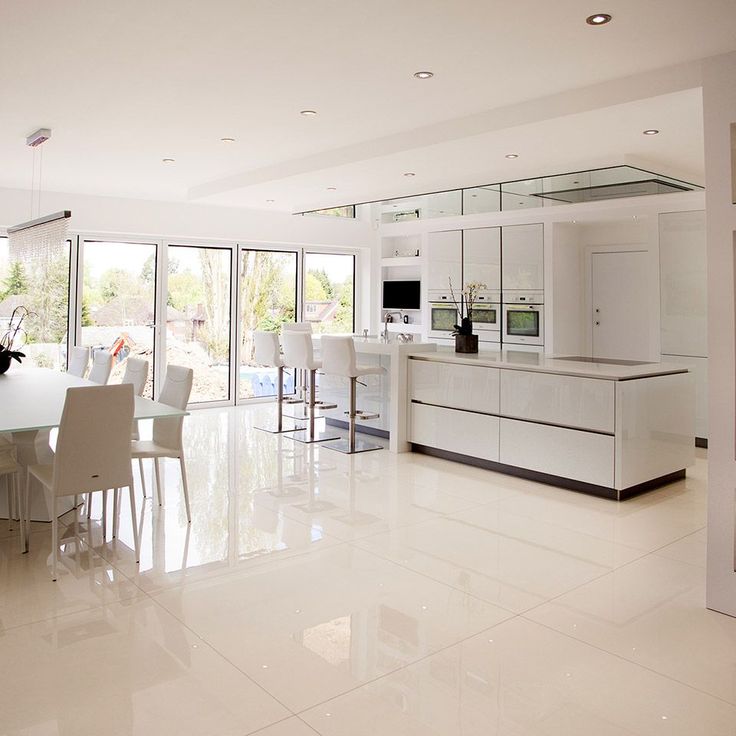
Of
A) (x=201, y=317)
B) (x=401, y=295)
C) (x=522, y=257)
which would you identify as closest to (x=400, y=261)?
(x=401, y=295)

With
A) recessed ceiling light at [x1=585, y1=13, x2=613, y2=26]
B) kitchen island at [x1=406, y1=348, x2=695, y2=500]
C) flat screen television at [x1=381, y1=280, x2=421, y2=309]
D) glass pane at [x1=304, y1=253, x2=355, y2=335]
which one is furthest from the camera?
glass pane at [x1=304, y1=253, x2=355, y2=335]

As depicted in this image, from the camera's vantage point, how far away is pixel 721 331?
125 inches

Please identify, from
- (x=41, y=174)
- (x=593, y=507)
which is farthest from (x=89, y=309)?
(x=593, y=507)

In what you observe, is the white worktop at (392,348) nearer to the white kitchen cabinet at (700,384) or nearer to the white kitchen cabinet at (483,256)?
the white kitchen cabinet at (483,256)

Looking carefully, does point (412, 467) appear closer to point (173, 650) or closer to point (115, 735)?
point (173, 650)

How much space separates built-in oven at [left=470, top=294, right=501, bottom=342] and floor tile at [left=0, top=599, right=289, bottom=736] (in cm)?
602

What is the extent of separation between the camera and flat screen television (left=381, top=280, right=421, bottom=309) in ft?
31.6

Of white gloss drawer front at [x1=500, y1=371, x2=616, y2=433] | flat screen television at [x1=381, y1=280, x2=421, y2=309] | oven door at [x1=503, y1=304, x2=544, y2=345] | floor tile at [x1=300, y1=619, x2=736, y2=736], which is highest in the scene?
flat screen television at [x1=381, y1=280, x2=421, y2=309]

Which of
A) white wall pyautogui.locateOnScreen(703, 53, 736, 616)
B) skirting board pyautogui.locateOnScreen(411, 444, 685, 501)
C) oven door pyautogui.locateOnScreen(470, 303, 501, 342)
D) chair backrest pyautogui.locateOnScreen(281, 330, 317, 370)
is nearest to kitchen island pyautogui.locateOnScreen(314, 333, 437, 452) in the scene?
chair backrest pyautogui.locateOnScreen(281, 330, 317, 370)

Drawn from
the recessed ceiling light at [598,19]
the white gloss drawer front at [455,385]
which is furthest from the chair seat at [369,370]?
the recessed ceiling light at [598,19]

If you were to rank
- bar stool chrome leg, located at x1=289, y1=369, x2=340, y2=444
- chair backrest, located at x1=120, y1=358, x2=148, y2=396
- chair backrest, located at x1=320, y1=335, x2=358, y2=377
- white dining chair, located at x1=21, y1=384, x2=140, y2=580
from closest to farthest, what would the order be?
white dining chair, located at x1=21, y1=384, x2=140, y2=580
chair backrest, located at x1=120, y1=358, x2=148, y2=396
chair backrest, located at x1=320, y1=335, x2=358, y2=377
bar stool chrome leg, located at x1=289, y1=369, x2=340, y2=444

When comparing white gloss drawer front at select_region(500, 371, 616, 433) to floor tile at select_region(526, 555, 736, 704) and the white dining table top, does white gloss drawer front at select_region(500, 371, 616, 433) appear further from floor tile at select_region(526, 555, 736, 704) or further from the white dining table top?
the white dining table top

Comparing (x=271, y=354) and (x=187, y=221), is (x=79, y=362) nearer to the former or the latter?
(x=271, y=354)

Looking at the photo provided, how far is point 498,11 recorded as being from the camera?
10.2 ft
